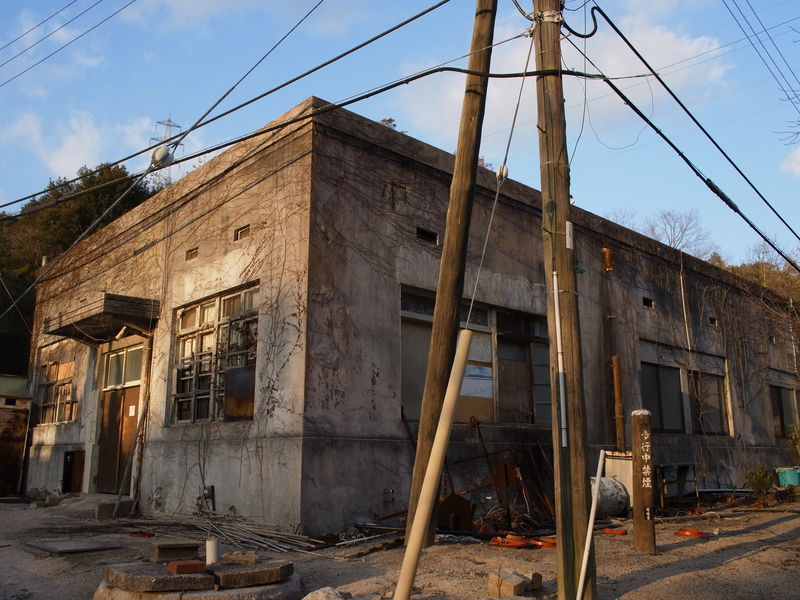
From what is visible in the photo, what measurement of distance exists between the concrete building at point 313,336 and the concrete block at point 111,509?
247 mm

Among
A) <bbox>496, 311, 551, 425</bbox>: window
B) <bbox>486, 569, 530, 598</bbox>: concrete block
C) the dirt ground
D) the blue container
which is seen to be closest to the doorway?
the dirt ground

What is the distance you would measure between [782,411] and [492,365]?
14.1 meters

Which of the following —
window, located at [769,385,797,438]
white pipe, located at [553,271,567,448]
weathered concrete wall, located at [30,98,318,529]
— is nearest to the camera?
white pipe, located at [553,271,567,448]

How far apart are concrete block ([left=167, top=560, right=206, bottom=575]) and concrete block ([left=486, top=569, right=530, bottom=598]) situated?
2.52m

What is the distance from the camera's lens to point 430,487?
318 cm

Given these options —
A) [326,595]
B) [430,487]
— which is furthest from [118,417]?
[430,487]

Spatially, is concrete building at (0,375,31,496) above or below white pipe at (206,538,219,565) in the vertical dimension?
above

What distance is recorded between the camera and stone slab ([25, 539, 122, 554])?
8.06m

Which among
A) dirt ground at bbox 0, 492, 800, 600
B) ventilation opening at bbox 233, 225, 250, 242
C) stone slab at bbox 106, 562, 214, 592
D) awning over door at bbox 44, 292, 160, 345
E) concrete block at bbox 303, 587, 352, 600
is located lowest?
dirt ground at bbox 0, 492, 800, 600

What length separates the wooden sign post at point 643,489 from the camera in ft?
27.1

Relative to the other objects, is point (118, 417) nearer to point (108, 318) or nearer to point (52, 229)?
point (108, 318)

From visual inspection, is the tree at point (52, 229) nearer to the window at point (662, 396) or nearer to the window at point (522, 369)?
the window at point (522, 369)

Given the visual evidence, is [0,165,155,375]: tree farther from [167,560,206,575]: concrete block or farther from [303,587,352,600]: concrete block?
[303,587,352,600]: concrete block

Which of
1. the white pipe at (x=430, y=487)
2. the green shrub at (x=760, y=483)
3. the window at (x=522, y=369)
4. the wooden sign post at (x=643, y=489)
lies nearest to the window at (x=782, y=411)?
the green shrub at (x=760, y=483)
